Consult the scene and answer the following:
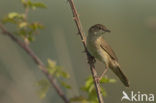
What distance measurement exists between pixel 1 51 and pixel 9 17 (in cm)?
97

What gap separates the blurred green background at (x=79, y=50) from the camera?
13.1 feet

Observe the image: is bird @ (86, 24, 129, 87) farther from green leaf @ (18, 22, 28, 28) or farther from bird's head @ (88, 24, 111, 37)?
green leaf @ (18, 22, 28, 28)

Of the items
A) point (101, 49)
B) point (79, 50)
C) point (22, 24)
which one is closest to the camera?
point (22, 24)

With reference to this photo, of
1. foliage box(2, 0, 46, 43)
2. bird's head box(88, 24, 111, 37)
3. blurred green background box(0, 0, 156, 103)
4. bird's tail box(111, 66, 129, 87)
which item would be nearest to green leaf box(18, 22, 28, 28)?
foliage box(2, 0, 46, 43)

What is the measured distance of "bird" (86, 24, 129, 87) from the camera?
14.0 ft

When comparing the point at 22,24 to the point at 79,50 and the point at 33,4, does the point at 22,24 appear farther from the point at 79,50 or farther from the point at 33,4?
the point at 79,50

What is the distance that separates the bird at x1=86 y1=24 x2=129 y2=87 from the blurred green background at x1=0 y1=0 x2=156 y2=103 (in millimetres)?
174

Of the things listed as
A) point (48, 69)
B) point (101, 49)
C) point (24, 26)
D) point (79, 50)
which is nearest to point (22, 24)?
point (24, 26)

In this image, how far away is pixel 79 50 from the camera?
10422 millimetres

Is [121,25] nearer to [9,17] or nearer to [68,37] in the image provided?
[68,37]

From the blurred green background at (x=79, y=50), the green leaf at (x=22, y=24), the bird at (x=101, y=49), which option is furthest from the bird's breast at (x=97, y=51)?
the green leaf at (x=22, y=24)

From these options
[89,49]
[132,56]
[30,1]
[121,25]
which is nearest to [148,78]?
[132,56]

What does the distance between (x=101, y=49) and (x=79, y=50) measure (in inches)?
234

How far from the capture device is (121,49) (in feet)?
37.1
